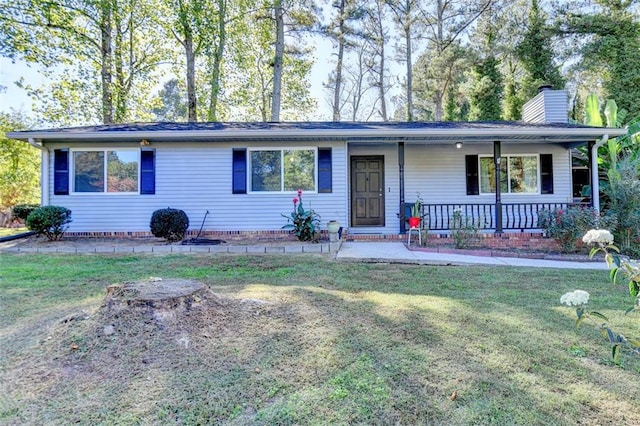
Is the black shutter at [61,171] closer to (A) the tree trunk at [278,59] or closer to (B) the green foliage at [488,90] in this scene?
(A) the tree trunk at [278,59]

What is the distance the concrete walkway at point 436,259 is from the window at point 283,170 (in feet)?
8.15

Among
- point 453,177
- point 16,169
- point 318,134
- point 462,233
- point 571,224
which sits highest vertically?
point 16,169

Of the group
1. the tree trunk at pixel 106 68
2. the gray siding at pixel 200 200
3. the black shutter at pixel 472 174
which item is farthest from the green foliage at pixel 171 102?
the black shutter at pixel 472 174

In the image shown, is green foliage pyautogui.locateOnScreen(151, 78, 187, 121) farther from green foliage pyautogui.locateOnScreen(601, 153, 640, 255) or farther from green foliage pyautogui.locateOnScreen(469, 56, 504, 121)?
green foliage pyautogui.locateOnScreen(601, 153, 640, 255)

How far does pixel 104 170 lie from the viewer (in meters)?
8.54

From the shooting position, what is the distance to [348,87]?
24.7 metres

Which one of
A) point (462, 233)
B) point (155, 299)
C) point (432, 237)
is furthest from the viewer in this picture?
point (432, 237)

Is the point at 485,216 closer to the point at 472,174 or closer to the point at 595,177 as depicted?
the point at 472,174

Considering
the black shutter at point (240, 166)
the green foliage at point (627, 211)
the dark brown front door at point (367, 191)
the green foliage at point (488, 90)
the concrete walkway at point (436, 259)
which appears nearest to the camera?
the concrete walkway at point (436, 259)

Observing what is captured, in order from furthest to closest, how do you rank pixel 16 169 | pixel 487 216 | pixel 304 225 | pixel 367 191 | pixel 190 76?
pixel 16 169, pixel 190 76, pixel 367 191, pixel 487 216, pixel 304 225

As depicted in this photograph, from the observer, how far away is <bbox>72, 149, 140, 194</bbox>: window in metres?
8.51

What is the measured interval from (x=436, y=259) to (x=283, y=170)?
4349 millimetres

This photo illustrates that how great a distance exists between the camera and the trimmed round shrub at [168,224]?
7.59 meters

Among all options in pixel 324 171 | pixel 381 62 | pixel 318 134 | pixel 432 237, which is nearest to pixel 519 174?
pixel 432 237
